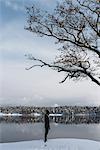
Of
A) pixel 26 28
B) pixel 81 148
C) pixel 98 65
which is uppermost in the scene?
pixel 26 28

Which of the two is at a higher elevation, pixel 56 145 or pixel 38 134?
pixel 38 134

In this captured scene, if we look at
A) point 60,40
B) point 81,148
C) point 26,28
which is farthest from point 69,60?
point 81,148

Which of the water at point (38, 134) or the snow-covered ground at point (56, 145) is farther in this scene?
the water at point (38, 134)

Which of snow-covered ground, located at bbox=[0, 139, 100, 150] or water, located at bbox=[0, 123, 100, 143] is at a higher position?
water, located at bbox=[0, 123, 100, 143]

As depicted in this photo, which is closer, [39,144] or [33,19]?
[33,19]

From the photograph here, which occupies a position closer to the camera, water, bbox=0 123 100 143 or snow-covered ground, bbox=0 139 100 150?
snow-covered ground, bbox=0 139 100 150

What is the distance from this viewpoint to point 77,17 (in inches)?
989

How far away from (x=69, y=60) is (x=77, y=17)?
99.3 inches

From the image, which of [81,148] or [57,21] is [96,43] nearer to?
[57,21]

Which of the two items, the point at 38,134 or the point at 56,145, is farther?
the point at 38,134

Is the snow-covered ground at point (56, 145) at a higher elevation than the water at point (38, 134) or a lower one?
lower

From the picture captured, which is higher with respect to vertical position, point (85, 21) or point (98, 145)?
point (85, 21)

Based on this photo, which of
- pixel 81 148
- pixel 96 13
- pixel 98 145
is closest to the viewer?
pixel 96 13

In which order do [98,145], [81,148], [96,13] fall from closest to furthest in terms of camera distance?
1. [96,13]
2. [81,148]
3. [98,145]
